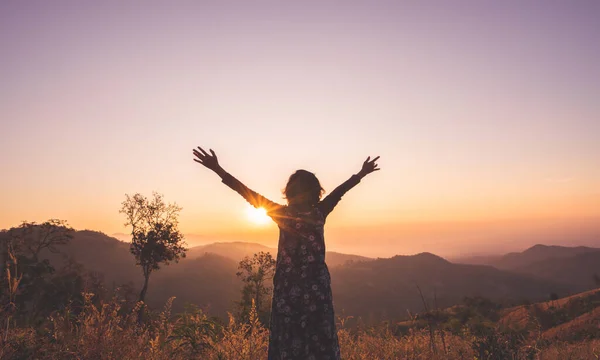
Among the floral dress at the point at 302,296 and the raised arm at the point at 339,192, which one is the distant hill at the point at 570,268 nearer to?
the raised arm at the point at 339,192

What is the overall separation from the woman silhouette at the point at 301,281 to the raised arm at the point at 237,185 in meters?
0.01

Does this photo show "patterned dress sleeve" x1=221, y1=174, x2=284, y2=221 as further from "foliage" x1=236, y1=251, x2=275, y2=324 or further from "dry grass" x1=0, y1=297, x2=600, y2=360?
"foliage" x1=236, y1=251, x2=275, y2=324

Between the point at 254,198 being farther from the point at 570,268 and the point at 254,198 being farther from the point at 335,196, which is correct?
the point at 570,268

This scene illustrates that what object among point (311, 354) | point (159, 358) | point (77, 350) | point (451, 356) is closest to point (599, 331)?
point (451, 356)

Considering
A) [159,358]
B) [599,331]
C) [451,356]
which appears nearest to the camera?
[159,358]

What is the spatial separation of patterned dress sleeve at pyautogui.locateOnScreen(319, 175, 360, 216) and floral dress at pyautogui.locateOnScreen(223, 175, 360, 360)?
0.21 meters

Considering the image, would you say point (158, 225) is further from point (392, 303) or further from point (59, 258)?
point (392, 303)

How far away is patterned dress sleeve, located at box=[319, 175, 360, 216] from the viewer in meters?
4.03

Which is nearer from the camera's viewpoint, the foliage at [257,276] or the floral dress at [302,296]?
the floral dress at [302,296]

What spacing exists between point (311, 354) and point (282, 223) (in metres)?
1.45

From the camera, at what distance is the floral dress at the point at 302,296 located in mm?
3348

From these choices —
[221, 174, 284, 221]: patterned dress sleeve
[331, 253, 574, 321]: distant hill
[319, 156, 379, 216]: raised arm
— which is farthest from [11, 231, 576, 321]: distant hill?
[221, 174, 284, 221]: patterned dress sleeve

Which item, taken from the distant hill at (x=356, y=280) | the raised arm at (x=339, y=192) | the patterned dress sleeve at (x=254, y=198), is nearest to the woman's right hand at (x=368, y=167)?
the raised arm at (x=339, y=192)

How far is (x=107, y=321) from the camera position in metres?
4.38
